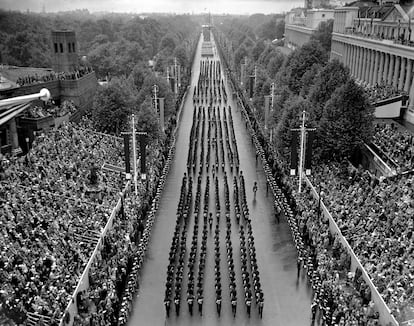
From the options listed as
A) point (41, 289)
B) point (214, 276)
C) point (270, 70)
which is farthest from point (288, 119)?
point (270, 70)

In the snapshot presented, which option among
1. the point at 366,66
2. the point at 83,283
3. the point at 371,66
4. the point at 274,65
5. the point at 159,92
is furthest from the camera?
the point at 274,65

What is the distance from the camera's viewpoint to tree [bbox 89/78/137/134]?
4103 cm

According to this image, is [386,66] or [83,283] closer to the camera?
[83,283]

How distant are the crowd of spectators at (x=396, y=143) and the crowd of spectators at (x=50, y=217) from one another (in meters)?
17.1

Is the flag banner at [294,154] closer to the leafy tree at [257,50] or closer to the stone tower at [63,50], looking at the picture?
the stone tower at [63,50]

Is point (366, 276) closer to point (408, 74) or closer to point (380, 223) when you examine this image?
point (380, 223)

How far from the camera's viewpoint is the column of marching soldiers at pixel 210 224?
1928cm

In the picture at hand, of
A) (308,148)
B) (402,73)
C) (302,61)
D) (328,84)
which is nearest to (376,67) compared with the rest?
(402,73)

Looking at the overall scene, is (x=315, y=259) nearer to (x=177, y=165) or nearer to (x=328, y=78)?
(x=177, y=165)

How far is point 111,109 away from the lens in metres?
41.2

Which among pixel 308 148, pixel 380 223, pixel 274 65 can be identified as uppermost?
pixel 274 65

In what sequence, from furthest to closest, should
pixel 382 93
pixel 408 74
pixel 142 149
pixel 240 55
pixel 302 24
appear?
pixel 302 24, pixel 240 55, pixel 382 93, pixel 408 74, pixel 142 149

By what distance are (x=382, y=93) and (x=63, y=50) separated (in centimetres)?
3241

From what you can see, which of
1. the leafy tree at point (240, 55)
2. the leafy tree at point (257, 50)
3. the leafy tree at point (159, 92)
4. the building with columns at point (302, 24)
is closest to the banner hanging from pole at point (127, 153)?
the leafy tree at point (159, 92)
